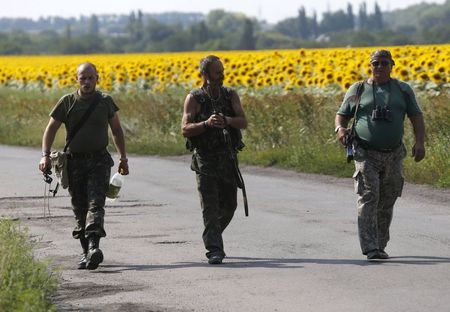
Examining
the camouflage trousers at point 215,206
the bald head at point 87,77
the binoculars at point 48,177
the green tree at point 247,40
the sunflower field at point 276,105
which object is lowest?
the green tree at point 247,40

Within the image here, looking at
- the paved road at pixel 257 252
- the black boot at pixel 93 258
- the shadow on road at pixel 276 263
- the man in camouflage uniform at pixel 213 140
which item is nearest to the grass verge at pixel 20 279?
the paved road at pixel 257 252

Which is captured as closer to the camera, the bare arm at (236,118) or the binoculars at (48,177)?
the bare arm at (236,118)

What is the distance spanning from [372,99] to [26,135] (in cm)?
1848

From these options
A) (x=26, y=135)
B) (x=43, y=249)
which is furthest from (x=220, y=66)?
(x=26, y=135)

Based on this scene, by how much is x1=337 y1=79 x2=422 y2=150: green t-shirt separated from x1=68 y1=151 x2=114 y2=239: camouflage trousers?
194 cm

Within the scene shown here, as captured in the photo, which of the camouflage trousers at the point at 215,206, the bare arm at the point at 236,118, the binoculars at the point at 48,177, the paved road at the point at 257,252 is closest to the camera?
the paved road at the point at 257,252

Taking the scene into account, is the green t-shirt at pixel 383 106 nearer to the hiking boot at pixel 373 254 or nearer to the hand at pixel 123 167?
the hiking boot at pixel 373 254

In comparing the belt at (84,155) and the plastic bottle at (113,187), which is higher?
the belt at (84,155)

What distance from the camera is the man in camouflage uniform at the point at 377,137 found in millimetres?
11281

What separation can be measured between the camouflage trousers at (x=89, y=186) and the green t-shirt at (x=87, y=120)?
Result: 0.10 metres

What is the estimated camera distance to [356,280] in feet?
33.5

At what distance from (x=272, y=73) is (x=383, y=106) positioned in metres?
18.8

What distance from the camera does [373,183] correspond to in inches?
450

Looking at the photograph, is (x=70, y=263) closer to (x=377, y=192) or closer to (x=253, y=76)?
(x=377, y=192)
